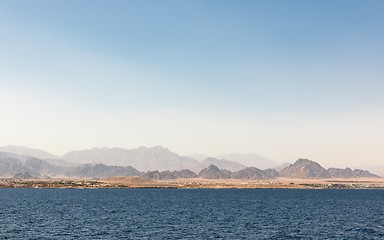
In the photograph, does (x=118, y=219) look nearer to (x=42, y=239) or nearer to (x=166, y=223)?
(x=166, y=223)

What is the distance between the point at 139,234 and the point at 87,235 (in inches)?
449

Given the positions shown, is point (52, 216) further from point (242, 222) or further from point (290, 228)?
point (290, 228)

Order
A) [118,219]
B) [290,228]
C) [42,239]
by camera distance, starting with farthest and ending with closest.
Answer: [118,219]
[290,228]
[42,239]

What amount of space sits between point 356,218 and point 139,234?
78.4 metres

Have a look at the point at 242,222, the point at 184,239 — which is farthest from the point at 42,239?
the point at 242,222

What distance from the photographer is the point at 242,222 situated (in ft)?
377

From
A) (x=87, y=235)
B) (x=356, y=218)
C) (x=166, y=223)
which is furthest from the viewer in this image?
(x=356, y=218)

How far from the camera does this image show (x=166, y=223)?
366 feet

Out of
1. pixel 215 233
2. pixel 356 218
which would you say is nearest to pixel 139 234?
pixel 215 233

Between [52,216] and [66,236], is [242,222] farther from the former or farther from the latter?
[52,216]

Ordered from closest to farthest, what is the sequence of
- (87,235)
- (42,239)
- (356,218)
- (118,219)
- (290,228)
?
(42,239), (87,235), (290,228), (118,219), (356,218)

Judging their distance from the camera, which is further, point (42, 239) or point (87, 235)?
point (87, 235)

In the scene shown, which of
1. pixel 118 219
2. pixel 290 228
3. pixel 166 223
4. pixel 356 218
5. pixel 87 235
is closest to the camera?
pixel 87 235

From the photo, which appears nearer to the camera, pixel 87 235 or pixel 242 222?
pixel 87 235
